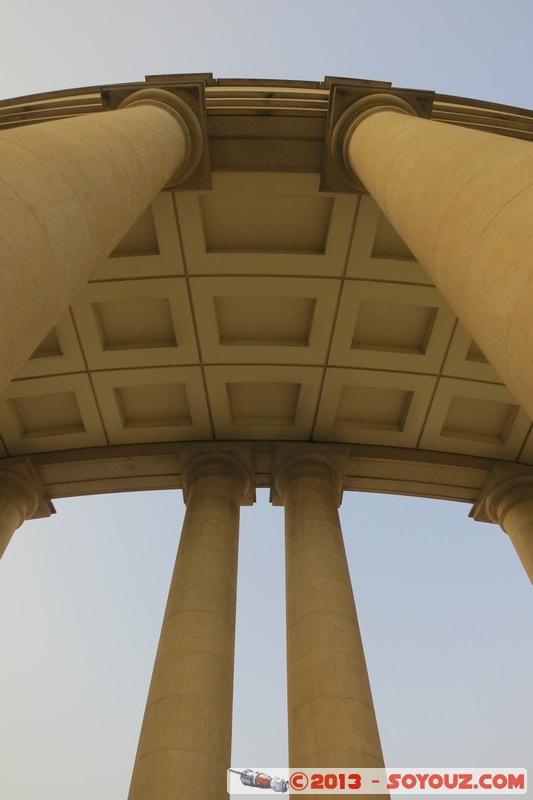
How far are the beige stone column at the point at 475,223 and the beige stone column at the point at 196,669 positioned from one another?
18.1 m

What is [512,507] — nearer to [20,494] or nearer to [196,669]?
[196,669]

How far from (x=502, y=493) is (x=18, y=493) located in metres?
30.1

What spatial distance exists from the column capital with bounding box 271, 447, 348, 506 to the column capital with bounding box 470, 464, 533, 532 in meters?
9.51

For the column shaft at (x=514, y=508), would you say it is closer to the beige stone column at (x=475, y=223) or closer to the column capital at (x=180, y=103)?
the beige stone column at (x=475, y=223)

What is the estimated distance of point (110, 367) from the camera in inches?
1432

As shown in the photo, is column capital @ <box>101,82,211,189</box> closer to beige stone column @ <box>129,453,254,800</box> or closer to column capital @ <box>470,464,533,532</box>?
beige stone column @ <box>129,453,254,800</box>

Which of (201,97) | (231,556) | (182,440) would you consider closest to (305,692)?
(231,556)

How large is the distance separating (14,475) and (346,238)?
24705 millimetres

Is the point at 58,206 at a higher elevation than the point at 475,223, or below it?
higher

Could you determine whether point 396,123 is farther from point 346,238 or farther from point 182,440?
point 182,440

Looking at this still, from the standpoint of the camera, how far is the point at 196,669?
77.6 feet

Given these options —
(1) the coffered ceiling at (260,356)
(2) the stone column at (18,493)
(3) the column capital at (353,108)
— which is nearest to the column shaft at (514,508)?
(1) the coffered ceiling at (260,356)

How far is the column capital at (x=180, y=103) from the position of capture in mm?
25531

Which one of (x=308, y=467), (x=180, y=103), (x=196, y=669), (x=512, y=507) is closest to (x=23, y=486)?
(x=308, y=467)
